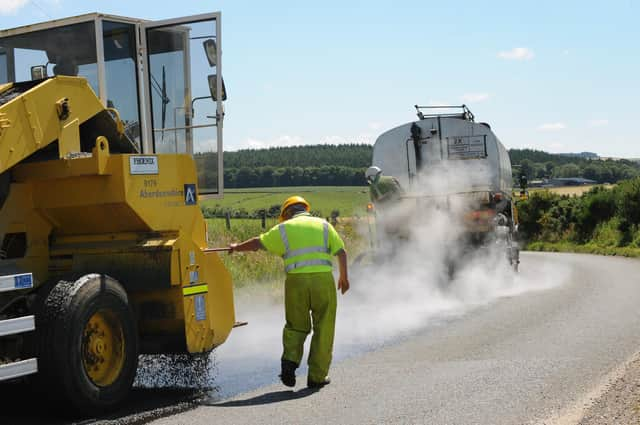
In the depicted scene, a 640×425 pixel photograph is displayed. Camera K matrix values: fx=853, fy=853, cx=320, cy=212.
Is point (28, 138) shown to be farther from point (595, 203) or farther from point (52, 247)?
point (595, 203)

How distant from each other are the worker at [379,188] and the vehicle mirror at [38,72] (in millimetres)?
8959

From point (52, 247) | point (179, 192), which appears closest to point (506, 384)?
point (179, 192)

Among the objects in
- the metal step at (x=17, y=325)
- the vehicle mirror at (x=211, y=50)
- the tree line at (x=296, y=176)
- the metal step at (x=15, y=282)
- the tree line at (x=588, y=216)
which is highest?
the vehicle mirror at (x=211, y=50)

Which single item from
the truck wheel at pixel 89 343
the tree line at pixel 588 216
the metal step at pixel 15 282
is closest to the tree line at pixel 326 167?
the tree line at pixel 588 216

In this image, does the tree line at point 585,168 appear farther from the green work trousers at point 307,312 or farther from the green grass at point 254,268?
the green work trousers at point 307,312

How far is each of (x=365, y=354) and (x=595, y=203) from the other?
94.6 feet

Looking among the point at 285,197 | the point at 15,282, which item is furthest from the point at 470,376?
the point at 285,197

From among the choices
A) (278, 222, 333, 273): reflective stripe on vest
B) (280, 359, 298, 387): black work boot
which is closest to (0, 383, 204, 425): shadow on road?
(280, 359, 298, 387): black work boot

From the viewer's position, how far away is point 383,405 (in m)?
6.42

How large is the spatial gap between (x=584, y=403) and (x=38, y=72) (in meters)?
5.78

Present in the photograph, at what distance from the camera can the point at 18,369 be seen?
5914 mm

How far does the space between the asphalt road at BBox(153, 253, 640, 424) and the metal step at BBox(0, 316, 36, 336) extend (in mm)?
1225

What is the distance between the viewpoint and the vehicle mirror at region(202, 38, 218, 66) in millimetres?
8609

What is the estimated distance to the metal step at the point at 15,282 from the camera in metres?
6.04
